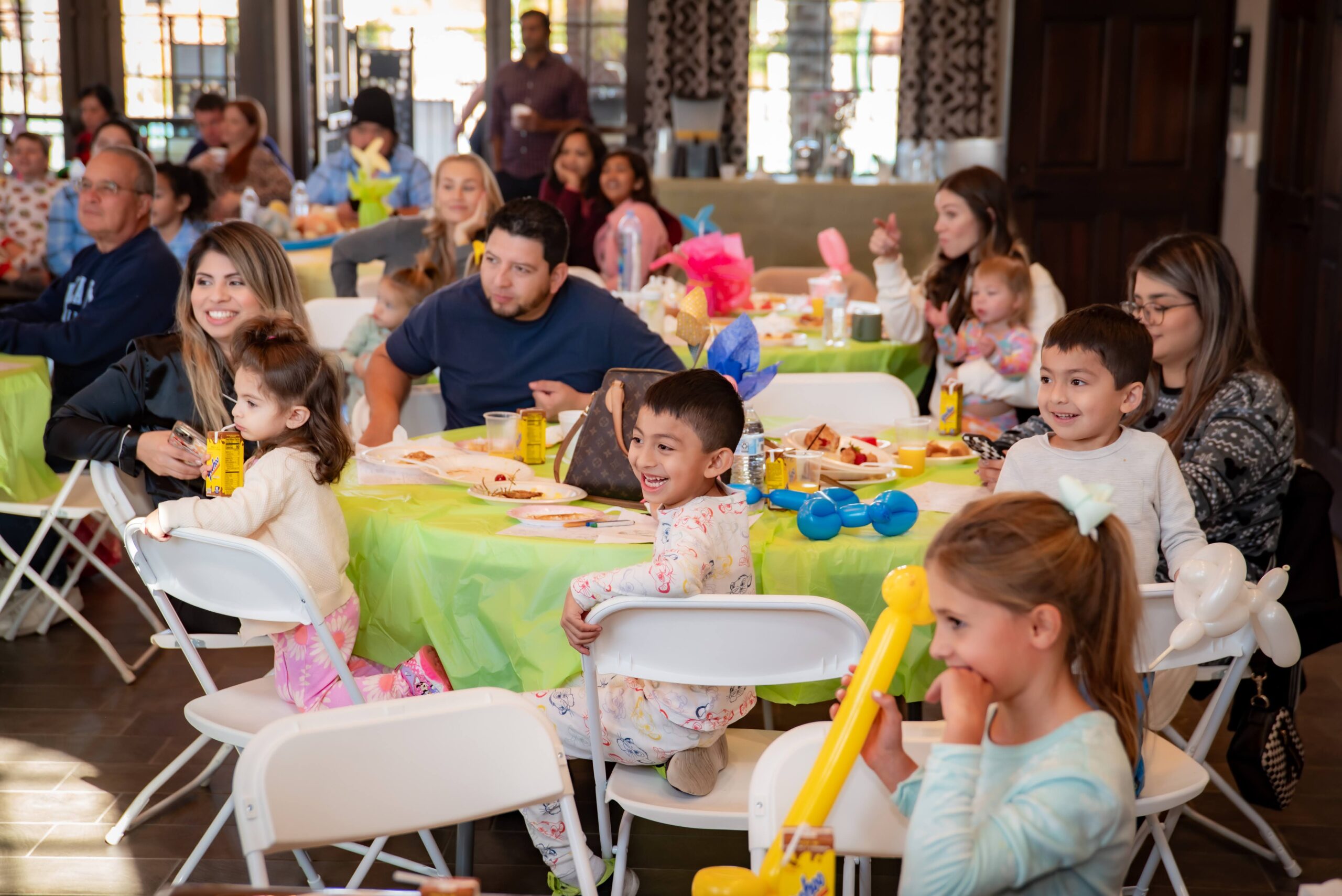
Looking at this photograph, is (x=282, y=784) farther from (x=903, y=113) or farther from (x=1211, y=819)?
(x=903, y=113)

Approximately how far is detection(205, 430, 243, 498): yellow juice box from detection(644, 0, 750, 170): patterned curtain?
24.1ft

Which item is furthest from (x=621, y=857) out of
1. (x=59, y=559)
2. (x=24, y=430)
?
(x=59, y=559)

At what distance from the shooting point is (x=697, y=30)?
9.45 m

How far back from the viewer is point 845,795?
5.25 feet

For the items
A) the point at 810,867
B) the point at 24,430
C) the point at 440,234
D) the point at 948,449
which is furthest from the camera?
the point at 440,234

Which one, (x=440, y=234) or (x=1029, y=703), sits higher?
(x=440, y=234)

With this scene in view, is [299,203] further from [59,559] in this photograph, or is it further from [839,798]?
[839,798]

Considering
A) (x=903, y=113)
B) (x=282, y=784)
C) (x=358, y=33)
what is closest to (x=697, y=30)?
(x=903, y=113)

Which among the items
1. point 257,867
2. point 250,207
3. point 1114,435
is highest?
point 250,207

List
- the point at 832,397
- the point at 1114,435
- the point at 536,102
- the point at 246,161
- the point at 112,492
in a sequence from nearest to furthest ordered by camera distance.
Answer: the point at 1114,435 < the point at 112,492 < the point at 832,397 < the point at 246,161 < the point at 536,102

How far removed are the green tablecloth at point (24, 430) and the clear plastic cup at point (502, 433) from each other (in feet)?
4.88

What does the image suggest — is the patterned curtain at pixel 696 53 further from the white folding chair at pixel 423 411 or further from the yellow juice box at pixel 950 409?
the yellow juice box at pixel 950 409

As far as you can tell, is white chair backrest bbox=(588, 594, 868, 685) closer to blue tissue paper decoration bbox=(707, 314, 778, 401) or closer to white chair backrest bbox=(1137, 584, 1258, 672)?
white chair backrest bbox=(1137, 584, 1258, 672)

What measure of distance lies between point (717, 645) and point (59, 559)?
296cm
